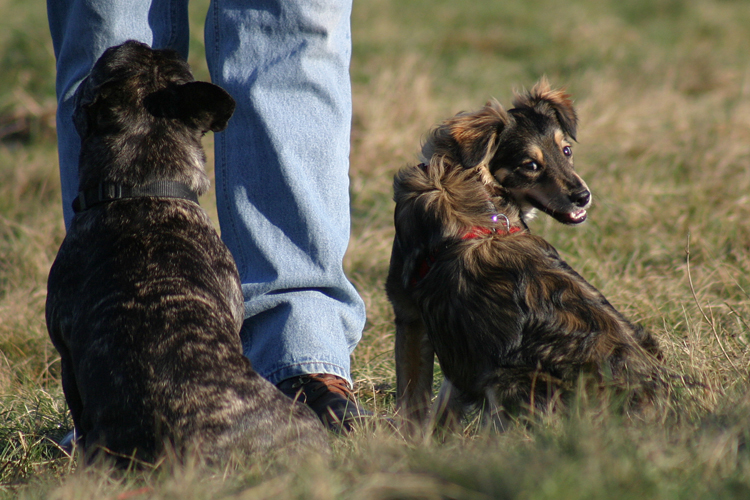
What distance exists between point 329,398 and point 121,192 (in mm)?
1055

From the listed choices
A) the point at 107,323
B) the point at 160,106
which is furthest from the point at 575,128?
the point at 107,323

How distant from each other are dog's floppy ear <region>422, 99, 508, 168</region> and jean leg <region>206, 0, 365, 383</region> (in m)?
0.50

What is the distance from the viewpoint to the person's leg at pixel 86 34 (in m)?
2.97

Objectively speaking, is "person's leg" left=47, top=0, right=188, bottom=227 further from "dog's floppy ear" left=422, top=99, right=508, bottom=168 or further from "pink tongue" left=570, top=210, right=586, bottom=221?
"pink tongue" left=570, top=210, right=586, bottom=221

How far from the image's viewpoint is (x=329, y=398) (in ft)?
9.12

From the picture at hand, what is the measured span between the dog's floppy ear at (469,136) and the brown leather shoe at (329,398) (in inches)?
42.3

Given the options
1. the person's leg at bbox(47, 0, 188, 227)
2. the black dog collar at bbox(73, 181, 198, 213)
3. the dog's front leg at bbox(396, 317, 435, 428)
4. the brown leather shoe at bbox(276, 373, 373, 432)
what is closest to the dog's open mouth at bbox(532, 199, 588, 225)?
the dog's front leg at bbox(396, 317, 435, 428)

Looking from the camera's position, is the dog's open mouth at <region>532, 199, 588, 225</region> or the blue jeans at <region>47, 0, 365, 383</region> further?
the dog's open mouth at <region>532, 199, 588, 225</region>

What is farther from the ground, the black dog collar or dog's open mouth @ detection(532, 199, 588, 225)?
the black dog collar

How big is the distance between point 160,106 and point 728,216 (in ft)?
11.9

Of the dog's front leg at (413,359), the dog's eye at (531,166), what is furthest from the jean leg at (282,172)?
the dog's eye at (531,166)

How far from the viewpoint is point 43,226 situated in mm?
5129

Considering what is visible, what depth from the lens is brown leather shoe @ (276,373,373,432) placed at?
2.63 metres

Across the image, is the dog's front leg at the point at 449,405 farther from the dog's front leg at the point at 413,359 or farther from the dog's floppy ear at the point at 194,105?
the dog's floppy ear at the point at 194,105
